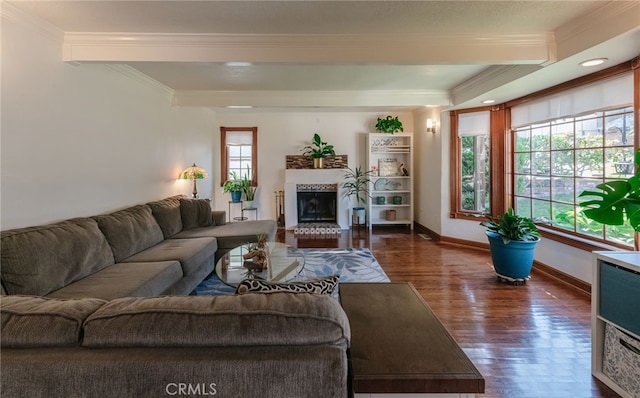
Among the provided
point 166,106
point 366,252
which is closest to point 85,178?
point 166,106

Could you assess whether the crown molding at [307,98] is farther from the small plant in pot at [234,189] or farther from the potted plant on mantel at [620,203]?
the potted plant on mantel at [620,203]

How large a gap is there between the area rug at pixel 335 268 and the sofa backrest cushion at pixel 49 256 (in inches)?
44.2

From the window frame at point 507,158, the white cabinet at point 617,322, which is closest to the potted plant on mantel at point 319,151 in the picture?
the window frame at point 507,158

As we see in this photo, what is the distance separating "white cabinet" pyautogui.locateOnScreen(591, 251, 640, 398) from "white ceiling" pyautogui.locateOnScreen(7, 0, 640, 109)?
1.71m

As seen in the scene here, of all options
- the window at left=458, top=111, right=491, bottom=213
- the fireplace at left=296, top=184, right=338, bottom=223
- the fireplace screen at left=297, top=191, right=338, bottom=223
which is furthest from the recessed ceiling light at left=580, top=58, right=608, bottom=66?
the fireplace screen at left=297, top=191, right=338, bottom=223

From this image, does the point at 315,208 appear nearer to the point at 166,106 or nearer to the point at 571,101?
the point at 166,106

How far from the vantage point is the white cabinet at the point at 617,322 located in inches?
71.0

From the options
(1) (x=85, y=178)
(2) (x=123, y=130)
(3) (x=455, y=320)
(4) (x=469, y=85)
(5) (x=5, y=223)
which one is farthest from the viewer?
(4) (x=469, y=85)

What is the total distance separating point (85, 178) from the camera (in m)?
3.16

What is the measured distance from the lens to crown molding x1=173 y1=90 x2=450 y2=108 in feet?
16.5

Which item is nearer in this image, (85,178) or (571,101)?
(85,178)

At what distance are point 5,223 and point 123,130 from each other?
173cm

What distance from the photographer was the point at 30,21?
256cm

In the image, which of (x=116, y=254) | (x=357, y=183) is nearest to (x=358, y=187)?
(x=357, y=183)
